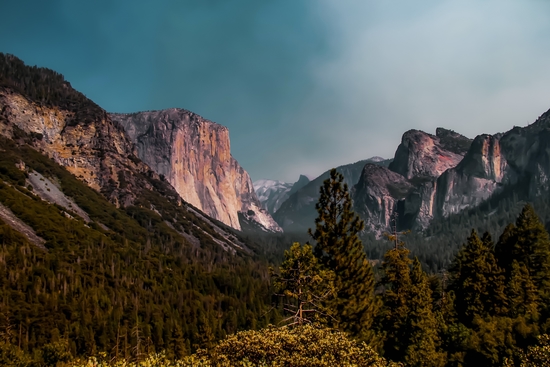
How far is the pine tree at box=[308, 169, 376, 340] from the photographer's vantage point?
120ft

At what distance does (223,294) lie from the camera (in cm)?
15500

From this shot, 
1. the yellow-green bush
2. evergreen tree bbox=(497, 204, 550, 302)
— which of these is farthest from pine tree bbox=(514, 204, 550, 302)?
the yellow-green bush

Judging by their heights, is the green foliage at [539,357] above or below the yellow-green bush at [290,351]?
below

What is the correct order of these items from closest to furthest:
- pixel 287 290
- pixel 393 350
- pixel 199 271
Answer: pixel 287 290 → pixel 393 350 → pixel 199 271

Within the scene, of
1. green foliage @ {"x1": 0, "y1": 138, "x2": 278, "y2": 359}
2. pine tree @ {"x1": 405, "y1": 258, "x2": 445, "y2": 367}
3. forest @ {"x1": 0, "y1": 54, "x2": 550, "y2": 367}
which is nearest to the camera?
forest @ {"x1": 0, "y1": 54, "x2": 550, "y2": 367}

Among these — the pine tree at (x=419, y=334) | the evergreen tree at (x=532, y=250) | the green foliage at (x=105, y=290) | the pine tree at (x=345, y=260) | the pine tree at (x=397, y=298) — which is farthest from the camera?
the green foliage at (x=105, y=290)

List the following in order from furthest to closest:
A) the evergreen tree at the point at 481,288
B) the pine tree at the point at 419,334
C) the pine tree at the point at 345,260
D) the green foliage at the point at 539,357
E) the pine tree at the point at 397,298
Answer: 1. the evergreen tree at the point at 481,288
2. the pine tree at the point at 397,298
3. the pine tree at the point at 419,334
4. the pine tree at the point at 345,260
5. the green foliage at the point at 539,357

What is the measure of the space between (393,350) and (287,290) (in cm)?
2235

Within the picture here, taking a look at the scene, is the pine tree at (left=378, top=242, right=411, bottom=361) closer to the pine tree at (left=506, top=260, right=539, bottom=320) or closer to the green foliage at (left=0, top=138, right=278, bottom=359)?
the pine tree at (left=506, top=260, right=539, bottom=320)

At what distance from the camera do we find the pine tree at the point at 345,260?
36.6 metres

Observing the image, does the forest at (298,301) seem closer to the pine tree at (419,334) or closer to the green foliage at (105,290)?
the pine tree at (419,334)

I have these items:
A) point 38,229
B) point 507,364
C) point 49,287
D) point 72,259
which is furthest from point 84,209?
point 507,364

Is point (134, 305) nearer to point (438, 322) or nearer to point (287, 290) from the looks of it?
point (438, 322)

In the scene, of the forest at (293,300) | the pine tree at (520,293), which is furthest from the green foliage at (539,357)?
the pine tree at (520,293)
